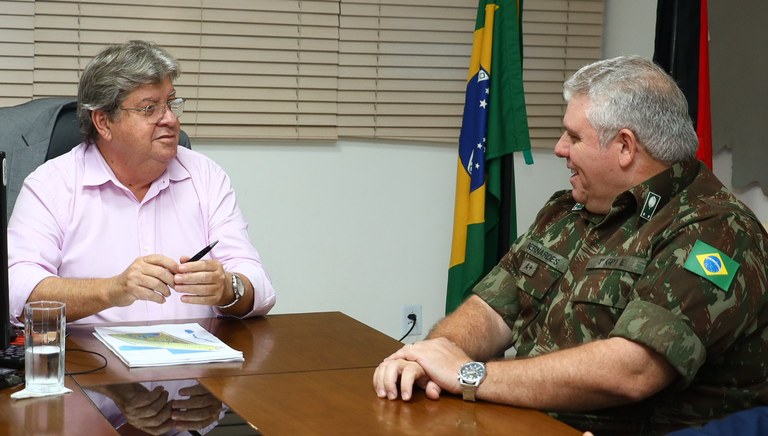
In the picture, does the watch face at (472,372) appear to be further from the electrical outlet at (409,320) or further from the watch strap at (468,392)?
the electrical outlet at (409,320)

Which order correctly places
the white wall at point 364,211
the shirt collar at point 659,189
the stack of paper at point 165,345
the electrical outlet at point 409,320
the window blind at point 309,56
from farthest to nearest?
1. the electrical outlet at point 409,320
2. the white wall at point 364,211
3. the window blind at point 309,56
4. the shirt collar at point 659,189
5. the stack of paper at point 165,345

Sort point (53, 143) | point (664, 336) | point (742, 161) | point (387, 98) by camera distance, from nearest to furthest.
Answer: point (664, 336) → point (53, 143) → point (742, 161) → point (387, 98)

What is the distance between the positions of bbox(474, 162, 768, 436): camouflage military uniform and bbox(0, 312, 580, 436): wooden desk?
299 millimetres

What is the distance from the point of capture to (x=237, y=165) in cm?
361

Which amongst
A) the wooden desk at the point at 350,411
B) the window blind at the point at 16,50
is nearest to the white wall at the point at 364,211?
the window blind at the point at 16,50

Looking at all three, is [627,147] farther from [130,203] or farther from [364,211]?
[364,211]

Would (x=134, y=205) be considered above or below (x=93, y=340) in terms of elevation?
above

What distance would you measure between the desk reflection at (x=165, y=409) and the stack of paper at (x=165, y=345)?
0.43ft

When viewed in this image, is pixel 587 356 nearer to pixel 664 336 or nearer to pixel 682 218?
pixel 664 336

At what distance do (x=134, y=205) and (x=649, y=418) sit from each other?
1355 millimetres

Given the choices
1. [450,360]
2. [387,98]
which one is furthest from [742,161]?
[450,360]

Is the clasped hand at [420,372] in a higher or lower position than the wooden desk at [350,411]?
higher

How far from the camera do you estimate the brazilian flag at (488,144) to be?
138 inches

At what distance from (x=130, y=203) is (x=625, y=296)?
1.26 m
